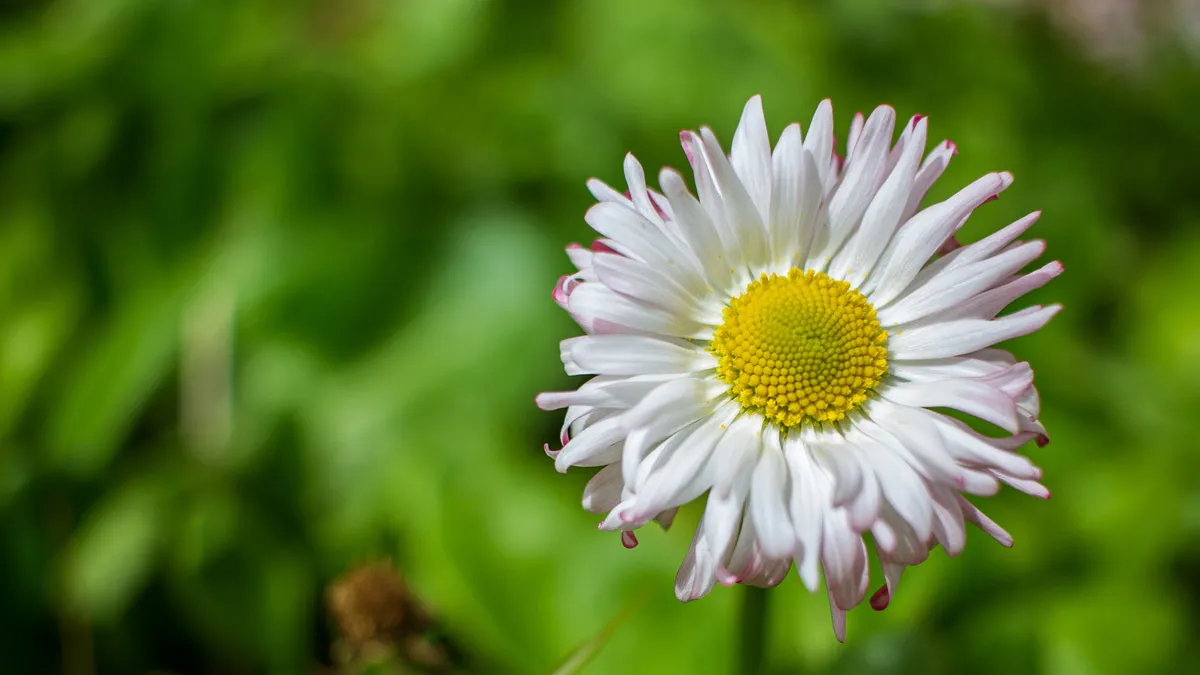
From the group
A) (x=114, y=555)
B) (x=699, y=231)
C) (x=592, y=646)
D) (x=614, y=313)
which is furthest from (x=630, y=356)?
(x=114, y=555)

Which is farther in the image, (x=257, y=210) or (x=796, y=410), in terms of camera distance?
(x=257, y=210)

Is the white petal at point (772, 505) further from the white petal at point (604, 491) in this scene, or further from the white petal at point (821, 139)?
the white petal at point (821, 139)

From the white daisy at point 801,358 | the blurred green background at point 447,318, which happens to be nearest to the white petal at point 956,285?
the white daisy at point 801,358

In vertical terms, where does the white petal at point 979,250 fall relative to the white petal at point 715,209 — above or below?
below

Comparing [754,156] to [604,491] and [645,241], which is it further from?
[604,491]

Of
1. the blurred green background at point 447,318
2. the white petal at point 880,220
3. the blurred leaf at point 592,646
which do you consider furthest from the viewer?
the blurred green background at point 447,318

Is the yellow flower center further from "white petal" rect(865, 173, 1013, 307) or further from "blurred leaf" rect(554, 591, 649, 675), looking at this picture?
"blurred leaf" rect(554, 591, 649, 675)

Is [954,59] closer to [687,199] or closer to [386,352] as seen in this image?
[386,352]

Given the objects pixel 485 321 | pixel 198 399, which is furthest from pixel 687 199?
pixel 198 399
